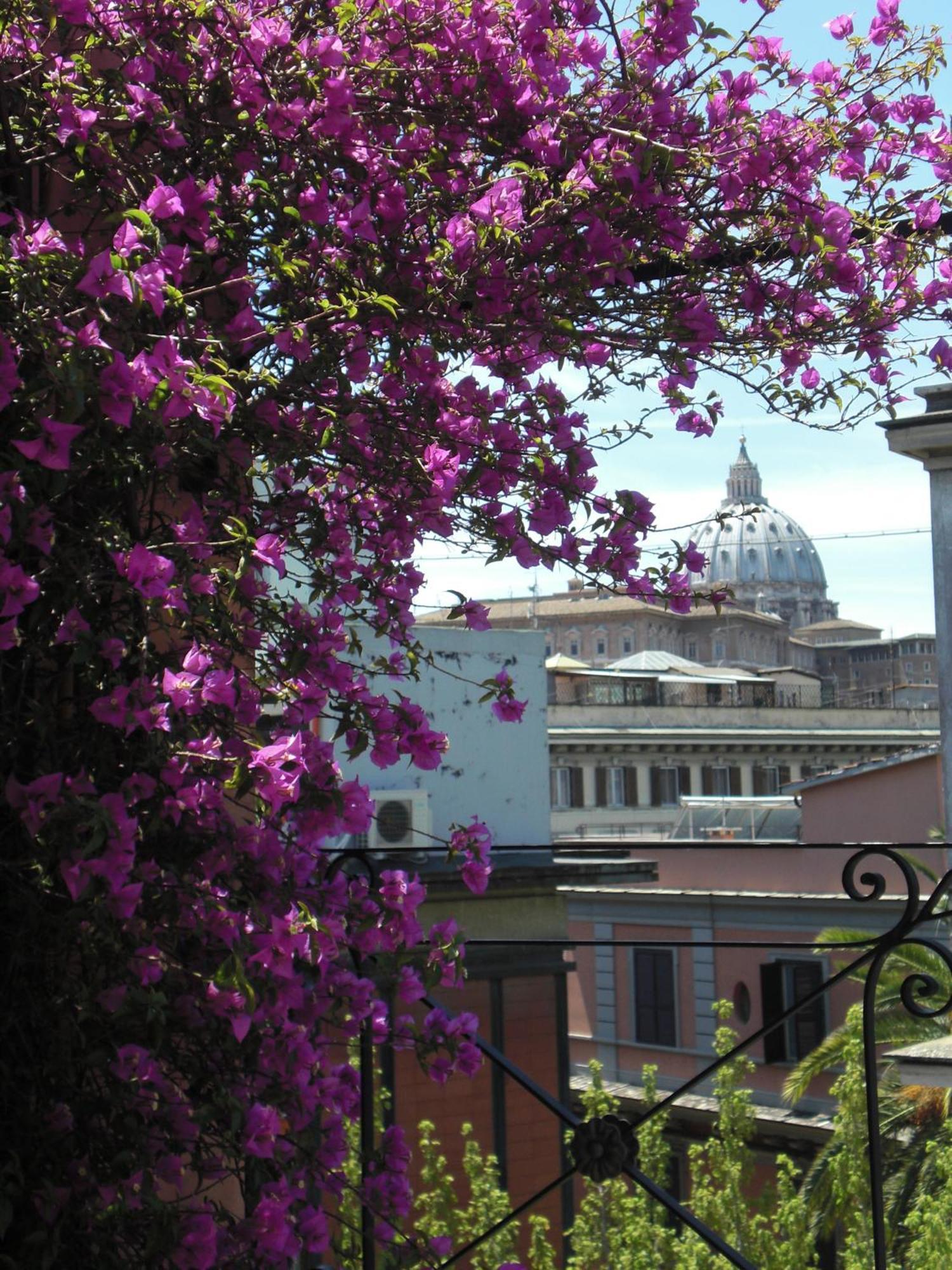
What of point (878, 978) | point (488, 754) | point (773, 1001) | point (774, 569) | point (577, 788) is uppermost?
point (774, 569)

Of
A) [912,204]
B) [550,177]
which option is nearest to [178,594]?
[550,177]

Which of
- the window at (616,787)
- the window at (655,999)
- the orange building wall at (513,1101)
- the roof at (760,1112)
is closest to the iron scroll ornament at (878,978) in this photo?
the orange building wall at (513,1101)

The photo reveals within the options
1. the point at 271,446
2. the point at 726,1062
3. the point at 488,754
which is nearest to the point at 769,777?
the point at 488,754

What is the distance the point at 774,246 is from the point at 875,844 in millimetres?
960

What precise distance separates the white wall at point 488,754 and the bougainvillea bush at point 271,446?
58.9 feet

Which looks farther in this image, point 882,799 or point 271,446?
point 882,799

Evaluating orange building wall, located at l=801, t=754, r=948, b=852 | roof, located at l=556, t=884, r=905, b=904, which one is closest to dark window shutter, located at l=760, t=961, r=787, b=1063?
roof, located at l=556, t=884, r=905, b=904

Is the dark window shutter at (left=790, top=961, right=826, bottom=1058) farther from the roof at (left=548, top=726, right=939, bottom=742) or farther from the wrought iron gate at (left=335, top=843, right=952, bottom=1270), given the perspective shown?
the wrought iron gate at (left=335, top=843, right=952, bottom=1270)

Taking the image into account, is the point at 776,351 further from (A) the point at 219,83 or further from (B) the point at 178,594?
(B) the point at 178,594

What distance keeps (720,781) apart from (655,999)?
2753 centimetres

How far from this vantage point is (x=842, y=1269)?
2334 centimetres

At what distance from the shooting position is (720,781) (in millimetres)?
59688

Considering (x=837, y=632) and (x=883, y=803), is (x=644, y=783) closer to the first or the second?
(x=883, y=803)

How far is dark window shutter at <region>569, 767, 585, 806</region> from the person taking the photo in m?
54.8
